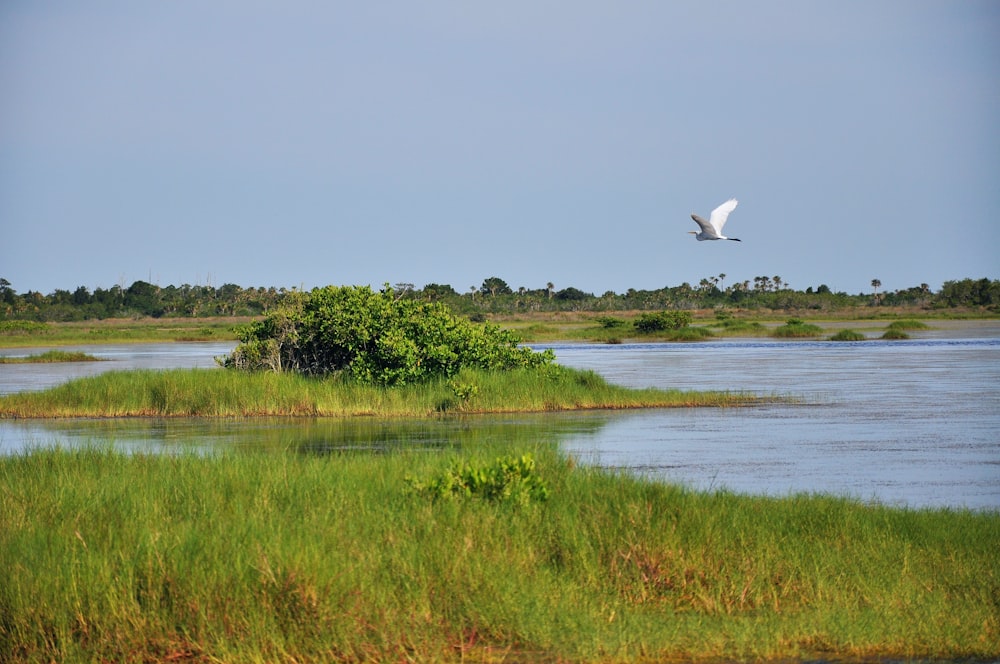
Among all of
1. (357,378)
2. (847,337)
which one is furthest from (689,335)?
(357,378)

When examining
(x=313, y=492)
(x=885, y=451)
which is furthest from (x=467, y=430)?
(x=313, y=492)

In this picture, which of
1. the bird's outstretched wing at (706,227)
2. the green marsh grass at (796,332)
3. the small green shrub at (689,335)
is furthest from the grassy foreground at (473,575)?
the green marsh grass at (796,332)

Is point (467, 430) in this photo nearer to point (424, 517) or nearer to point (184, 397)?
point (184, 397)

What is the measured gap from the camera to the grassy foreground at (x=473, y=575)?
879cm

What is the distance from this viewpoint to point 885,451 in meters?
21.1

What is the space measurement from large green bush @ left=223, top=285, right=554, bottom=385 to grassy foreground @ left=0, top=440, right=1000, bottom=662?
52.7ft

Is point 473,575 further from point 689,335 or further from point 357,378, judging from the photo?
point 689,335

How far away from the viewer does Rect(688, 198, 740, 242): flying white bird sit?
23703 millimetres

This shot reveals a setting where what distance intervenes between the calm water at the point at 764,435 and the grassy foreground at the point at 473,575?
3.54 metres

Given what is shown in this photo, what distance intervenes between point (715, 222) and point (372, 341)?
30.1ft

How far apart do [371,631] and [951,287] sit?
140656mm

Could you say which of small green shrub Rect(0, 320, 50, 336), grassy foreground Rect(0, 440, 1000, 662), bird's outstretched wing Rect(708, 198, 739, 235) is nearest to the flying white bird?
bird's outstretched wing Rect(708, 198, 739, 235)

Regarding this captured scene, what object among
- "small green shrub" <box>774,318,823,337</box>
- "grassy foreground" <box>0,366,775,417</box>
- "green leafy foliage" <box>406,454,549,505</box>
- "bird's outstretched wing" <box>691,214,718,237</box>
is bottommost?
"small green shrub" <box>774,318,823,337</box>

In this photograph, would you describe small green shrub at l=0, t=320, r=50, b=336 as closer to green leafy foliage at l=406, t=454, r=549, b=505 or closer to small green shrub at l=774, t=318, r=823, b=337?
small green shrub at l=774, t=318, r=823, b=337
